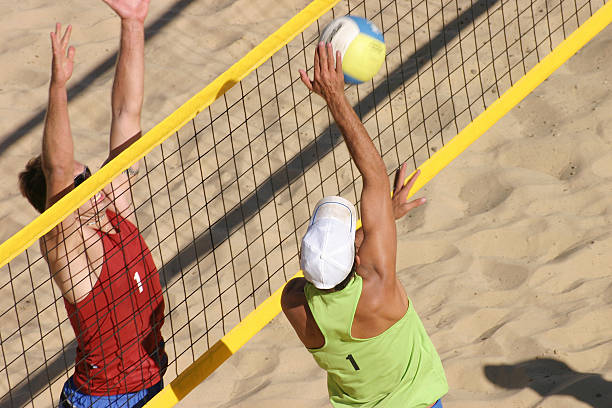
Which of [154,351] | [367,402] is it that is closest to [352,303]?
[367,402]

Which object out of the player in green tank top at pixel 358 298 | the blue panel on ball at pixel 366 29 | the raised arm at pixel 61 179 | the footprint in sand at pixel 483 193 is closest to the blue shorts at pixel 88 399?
the raised arm at pixel 61 179

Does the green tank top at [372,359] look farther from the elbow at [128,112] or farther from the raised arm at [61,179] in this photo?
the elbow at [128,112]

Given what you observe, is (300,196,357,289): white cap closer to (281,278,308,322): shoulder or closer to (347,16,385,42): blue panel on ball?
(281,278,308,322): shoulder

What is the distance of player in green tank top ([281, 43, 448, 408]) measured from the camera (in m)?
2.92

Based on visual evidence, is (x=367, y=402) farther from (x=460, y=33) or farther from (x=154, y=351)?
(x=460, y=33)

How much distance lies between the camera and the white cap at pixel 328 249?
2.85 metres

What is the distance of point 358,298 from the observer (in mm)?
2963

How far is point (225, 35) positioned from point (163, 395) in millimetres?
3837

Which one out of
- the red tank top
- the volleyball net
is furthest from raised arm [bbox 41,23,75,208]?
the volleyball net

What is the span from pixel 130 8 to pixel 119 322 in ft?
4.32

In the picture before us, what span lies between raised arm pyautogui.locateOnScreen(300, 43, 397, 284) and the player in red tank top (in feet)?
3.09

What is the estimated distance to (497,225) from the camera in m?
5.23

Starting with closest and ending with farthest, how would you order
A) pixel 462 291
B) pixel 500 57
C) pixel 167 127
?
pixel 167 127, pixel 462 291, pixel 500 57

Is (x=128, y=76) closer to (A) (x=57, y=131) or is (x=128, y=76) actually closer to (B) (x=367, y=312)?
(A) (x=57, y=131)
